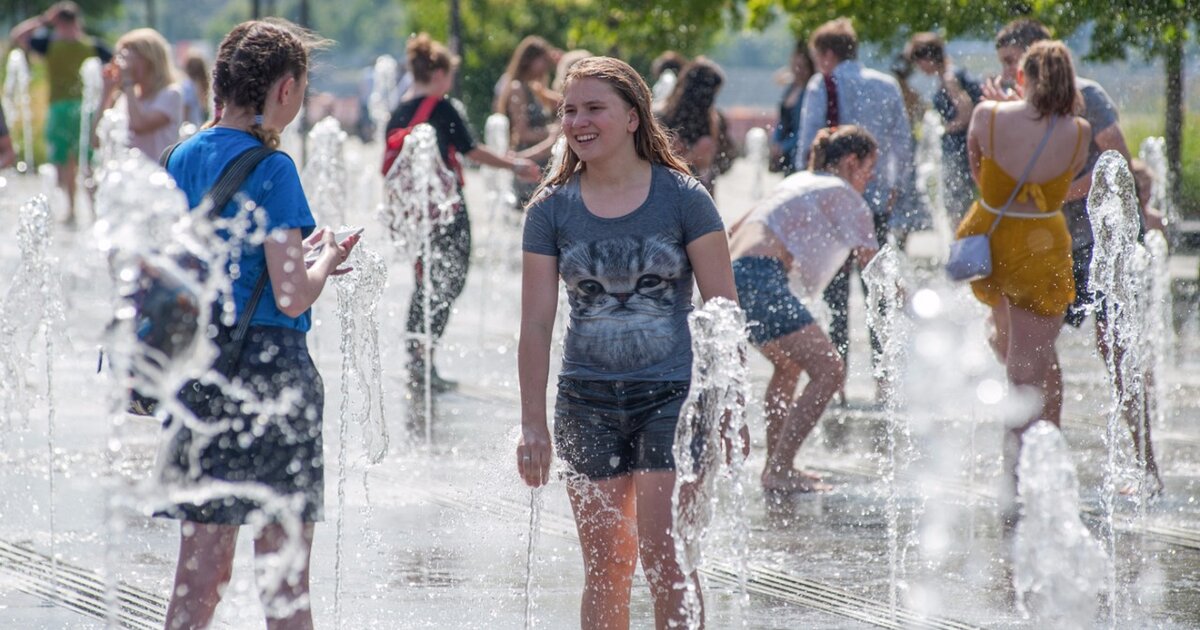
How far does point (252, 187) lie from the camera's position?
3688mm

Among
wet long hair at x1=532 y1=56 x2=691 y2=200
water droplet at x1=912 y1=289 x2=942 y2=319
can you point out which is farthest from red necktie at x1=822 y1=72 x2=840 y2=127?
wet long hair at x1=532 y1=56 x2=691 y2=200

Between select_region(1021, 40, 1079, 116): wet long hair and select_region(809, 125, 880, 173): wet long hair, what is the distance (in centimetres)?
69

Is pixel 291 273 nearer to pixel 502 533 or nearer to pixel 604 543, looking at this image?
pixel 604 543

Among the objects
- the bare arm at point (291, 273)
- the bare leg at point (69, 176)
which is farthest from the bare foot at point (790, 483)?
the bare leg at point (69, 176)

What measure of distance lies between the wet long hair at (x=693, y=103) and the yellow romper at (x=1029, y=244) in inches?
93.4

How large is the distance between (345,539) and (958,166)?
5.39 metres

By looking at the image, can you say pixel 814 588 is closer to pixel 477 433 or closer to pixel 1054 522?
pixel 1054 522

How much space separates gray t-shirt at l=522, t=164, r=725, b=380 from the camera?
4.02 metres

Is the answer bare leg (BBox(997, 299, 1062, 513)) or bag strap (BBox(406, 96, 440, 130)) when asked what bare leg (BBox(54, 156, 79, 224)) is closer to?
bag strap (BBox(406, 96, 440, 130))

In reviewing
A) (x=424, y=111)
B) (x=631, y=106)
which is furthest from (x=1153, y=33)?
(x=631, y=106)

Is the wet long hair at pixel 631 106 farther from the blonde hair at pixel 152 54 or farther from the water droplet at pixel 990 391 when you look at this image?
the blonde hair at pixel 152 54

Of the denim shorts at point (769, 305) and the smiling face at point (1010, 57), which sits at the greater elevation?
the smiling face at point (1010, 57)

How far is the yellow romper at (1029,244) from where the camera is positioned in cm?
615

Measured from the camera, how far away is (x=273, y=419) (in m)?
3.72
